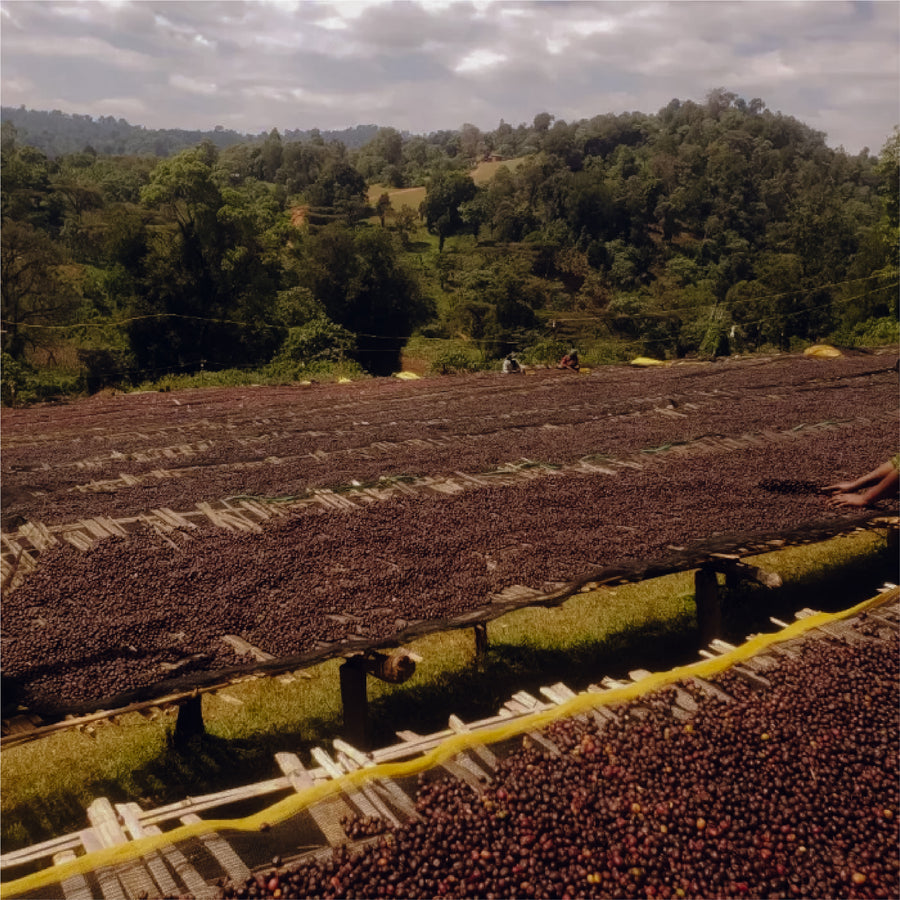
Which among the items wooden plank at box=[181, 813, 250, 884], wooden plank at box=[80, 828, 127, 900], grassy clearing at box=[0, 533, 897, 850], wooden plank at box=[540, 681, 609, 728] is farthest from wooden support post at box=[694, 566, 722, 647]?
wooden plank at box=[80, 828, 127, 900]

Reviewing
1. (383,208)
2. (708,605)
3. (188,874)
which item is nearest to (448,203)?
(383,208)

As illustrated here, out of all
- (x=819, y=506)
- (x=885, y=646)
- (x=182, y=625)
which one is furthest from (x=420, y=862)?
(x=819, y=506)

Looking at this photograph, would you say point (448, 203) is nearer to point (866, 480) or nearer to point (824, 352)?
point (824, 352)

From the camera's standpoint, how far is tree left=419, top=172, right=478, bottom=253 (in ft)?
168

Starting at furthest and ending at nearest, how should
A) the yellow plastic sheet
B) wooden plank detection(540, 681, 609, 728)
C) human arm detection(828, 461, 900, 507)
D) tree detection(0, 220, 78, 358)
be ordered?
tree detection(0, 220, 78, 358) < human arm detection(828, 461, 900, 507) < wooden plank detection(540, 681, 609, 728) < the yellow plastic sheet

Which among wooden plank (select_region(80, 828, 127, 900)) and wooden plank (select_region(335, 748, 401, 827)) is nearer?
wooden plank (select_region(80, 828, 127, 900))

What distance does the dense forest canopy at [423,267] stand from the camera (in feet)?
81.9

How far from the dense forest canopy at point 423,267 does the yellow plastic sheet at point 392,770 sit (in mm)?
19342

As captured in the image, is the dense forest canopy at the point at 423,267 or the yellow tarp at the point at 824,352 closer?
the yellow tarp at the point at 824,352

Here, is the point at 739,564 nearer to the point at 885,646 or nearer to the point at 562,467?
the point at 885,646

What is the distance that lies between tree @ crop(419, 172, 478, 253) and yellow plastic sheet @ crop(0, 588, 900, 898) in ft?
159

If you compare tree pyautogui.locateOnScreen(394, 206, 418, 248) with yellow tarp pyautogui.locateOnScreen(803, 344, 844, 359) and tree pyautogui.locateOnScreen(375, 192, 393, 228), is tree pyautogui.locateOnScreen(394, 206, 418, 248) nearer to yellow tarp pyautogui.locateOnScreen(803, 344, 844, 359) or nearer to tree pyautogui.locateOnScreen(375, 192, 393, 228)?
tree pyautogui.locateOnScreen(375, 192, 393, 228)

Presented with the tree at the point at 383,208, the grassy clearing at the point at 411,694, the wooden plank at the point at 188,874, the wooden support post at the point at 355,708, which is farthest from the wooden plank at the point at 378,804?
the tree at the point at 383,208

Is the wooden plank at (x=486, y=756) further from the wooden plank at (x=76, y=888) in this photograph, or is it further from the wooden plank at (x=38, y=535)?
the wooden plank at (x=38, y=535)
